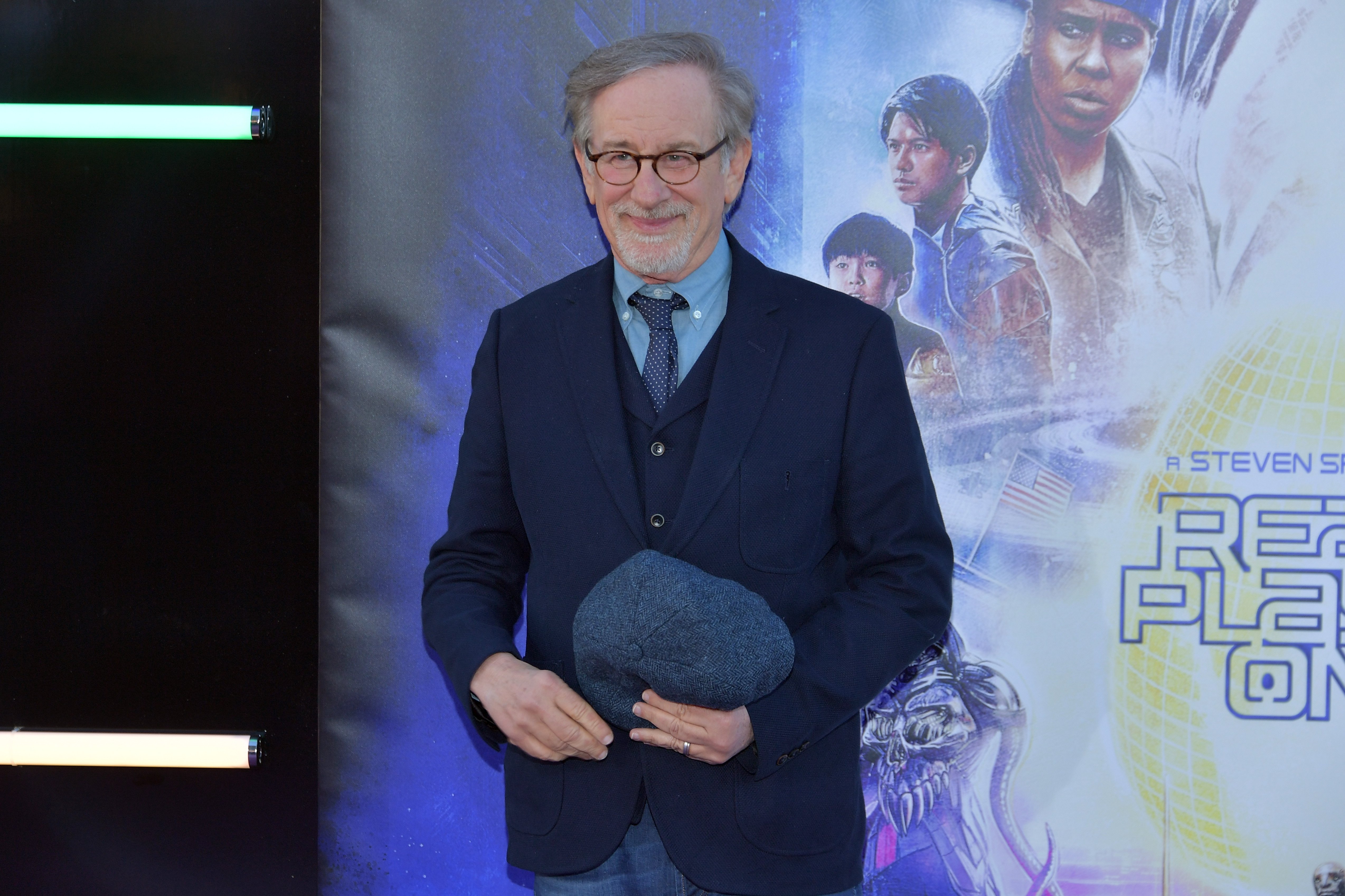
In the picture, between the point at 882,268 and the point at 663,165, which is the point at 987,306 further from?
the point at 663,165

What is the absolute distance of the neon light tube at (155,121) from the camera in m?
2.27

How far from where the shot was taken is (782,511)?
4.76ft

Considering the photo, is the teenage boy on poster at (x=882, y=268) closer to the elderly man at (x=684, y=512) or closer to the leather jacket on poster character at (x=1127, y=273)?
the leather jacket on poster character at (x=1127, y=273)

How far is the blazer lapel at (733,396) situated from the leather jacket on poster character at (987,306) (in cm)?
81

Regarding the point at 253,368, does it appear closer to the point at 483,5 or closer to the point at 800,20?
the point at 483,5

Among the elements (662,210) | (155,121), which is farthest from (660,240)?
(155,121)

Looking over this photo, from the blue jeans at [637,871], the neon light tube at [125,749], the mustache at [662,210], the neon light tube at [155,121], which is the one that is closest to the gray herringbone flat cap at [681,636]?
the blue jeans at [637,871]

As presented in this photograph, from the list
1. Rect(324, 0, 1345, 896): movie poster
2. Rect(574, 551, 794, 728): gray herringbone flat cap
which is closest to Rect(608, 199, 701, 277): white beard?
Rect(574, 551, 794, 728): gray herringbone flat cap

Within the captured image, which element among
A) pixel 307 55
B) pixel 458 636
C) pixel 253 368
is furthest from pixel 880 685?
pixel 307 55

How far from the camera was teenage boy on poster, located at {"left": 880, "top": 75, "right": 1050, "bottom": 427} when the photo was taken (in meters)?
2.24

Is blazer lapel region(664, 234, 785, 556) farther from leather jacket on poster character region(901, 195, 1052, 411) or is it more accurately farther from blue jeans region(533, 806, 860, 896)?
leather jacket on poster character region(901, 195, 1052, 411)

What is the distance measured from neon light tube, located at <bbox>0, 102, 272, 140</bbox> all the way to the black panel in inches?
3.3

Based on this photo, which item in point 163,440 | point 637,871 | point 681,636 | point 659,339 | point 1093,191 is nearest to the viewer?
point 681,636

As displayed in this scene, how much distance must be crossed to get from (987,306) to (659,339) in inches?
39.3
